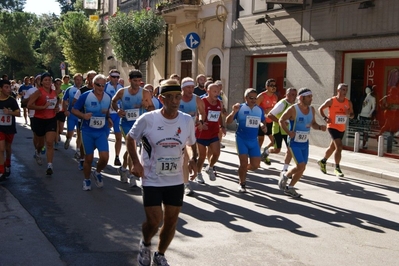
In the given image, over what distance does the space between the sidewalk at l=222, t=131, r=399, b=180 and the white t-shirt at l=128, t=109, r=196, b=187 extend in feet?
25.6

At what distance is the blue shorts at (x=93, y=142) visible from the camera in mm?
9086

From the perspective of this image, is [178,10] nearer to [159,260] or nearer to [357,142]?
[357,142]

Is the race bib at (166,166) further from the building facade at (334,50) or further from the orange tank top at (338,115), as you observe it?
the building facade at (334,50)

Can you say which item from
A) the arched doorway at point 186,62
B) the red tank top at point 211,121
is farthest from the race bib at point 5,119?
the arched doorway at point 186,62

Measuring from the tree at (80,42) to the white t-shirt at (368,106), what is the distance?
21.3 metres

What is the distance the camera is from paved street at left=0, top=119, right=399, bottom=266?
596 centimetres

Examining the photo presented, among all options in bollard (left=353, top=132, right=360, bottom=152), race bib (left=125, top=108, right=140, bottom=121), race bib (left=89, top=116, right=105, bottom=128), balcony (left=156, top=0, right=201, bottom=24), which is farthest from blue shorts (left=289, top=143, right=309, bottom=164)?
balcony (left=156, top=0, right=201, bottom=24)

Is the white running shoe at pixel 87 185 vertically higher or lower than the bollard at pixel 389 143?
lower

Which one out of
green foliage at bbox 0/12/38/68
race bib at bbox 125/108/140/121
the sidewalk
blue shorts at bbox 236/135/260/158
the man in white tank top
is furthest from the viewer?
green foliage at bbox 0/12/38/68

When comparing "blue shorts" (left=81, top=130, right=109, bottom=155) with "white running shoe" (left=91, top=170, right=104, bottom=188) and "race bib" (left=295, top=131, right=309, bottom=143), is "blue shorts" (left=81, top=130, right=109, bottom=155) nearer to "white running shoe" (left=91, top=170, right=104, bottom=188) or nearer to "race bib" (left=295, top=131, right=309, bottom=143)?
"white running shoe" (left=91, top=170, right=104, bottom=188)

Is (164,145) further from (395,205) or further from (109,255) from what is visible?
(395,205)

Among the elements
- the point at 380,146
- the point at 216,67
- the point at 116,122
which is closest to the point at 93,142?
the point at 116,122

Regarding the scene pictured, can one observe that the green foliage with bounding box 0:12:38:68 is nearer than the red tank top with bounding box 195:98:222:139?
No

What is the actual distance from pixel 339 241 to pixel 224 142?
11867 mm
